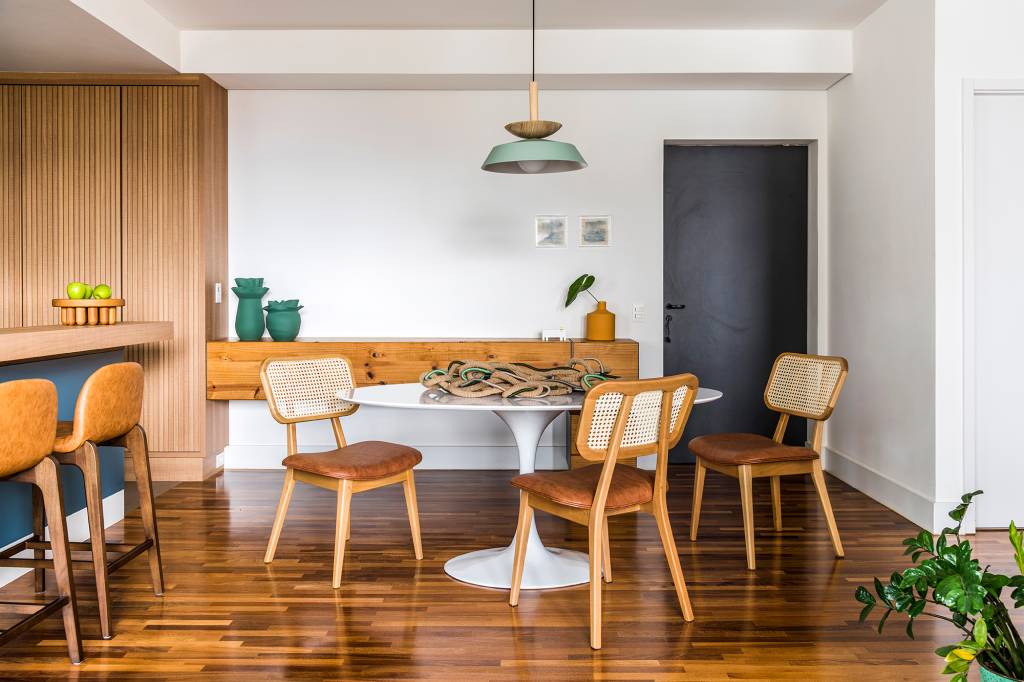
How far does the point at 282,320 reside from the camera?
4879mm

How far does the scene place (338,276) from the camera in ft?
17.0

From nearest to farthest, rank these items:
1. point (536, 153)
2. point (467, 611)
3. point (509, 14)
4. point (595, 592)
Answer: point (595, 592), point (467, 611), point (536, 153), point (509, 14)

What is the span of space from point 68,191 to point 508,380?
3.29 meters

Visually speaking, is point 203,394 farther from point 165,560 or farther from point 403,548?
point 403,548

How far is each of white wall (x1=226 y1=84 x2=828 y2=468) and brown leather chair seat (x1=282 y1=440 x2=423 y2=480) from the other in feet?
6.33

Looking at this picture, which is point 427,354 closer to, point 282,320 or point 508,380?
point 282,320

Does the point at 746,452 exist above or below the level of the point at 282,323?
below

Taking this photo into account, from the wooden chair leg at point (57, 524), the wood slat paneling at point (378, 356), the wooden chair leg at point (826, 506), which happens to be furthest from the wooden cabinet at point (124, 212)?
the wooden chair leg at point (826, 506)

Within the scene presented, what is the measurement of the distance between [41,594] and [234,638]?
34.8 inches

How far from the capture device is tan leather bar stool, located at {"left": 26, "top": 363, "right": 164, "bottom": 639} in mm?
2443

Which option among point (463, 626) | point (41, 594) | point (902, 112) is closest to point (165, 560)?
point (41, 594)

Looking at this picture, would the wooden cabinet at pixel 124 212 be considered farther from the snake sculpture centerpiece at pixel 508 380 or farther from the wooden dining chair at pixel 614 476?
→ the wooden dining chair at pixel 614 476

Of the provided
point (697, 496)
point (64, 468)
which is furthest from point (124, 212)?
point (697, 496)

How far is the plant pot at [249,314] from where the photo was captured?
4.89 m
